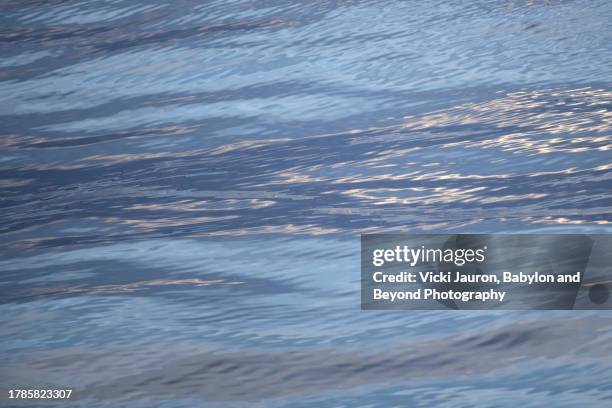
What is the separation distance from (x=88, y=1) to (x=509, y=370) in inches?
16.3

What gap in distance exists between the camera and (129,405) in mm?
536

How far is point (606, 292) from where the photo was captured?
533mm

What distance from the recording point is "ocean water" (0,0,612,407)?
530 mm

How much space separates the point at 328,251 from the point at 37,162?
0.74 ft

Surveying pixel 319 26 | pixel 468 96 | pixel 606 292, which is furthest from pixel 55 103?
pixel 606 292

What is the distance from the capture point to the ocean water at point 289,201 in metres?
0.53

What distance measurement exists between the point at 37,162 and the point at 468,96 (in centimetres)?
32

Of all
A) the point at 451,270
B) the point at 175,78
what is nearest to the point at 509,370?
the point at 451,270

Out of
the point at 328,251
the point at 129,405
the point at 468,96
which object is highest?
the point at 468,96

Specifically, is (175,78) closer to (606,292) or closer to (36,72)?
(36,72)

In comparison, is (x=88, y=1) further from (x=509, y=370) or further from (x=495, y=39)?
(x=509, y=370)

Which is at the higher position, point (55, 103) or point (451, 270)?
point (55, 103)

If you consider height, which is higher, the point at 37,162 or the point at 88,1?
the point at 88,1

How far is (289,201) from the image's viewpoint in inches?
21.0
